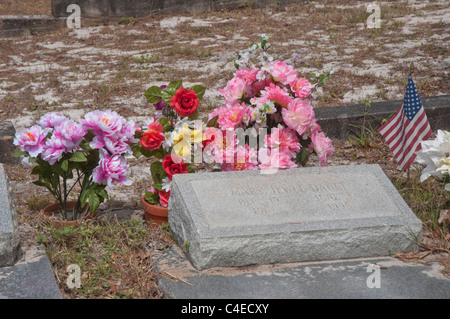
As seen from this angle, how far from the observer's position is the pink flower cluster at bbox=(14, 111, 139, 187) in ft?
10.3

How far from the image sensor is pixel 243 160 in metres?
3.51

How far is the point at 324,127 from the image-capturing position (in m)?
4.89

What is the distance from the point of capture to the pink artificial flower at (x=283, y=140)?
350 centimetres

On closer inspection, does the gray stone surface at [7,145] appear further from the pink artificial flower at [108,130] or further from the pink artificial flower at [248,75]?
the pink artificial flower at [248,75]

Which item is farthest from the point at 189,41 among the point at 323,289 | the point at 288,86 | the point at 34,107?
the point at 323,289

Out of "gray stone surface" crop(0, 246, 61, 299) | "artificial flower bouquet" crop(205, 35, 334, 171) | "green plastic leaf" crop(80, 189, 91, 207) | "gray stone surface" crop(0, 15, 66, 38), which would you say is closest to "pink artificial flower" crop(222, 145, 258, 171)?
"artificial flower bouquet" crop(205, 35, 334, 171)

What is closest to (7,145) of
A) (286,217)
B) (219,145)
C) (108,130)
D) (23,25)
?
(108,130)

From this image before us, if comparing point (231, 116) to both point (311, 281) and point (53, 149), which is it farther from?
point (311, 281)

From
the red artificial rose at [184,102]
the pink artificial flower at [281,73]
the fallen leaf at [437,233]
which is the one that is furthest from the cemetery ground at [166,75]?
the pink artificial flower at [281,73]

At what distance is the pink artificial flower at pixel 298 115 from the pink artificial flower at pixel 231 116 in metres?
0.26

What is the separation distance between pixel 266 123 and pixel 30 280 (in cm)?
172

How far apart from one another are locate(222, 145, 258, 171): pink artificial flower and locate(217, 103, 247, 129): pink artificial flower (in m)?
0.15
